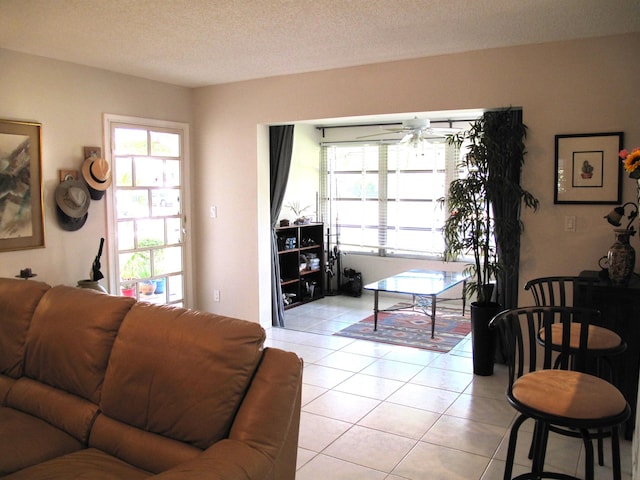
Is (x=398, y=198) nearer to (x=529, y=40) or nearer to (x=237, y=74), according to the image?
(x=237, y=74)

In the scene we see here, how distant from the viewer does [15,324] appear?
2760 millimetres

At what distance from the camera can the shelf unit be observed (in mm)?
7088

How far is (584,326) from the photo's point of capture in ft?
8.13

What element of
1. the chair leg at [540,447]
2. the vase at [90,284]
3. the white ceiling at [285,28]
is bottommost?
the chair leg at [540,447]

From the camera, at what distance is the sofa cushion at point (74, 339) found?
240cm

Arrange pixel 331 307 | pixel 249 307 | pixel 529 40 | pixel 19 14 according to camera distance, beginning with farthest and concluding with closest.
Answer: pixel 331 307 → pixel 249 307 → pixel 529 40 → pixel 19 14

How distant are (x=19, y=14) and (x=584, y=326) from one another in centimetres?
384

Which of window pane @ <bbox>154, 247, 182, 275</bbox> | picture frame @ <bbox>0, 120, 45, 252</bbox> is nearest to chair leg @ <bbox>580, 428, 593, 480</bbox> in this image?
picture frame @ <bbox>0, 120, 45, 252</bbox>

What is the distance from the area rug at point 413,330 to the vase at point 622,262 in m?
2.05

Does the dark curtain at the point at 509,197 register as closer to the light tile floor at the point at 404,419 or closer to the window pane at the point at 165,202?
the light tile floor at the point at 404,419

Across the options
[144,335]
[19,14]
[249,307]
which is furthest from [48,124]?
[144,335]

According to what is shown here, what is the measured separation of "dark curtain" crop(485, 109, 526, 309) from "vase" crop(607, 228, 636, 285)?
2.99ft

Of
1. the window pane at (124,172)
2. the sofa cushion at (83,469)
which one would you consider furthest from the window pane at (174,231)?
the sofa cushion at (83,469)

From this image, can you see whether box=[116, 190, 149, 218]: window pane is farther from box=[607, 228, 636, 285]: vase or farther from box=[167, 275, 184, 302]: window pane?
box=[607, 228, 636, 285]: vase
